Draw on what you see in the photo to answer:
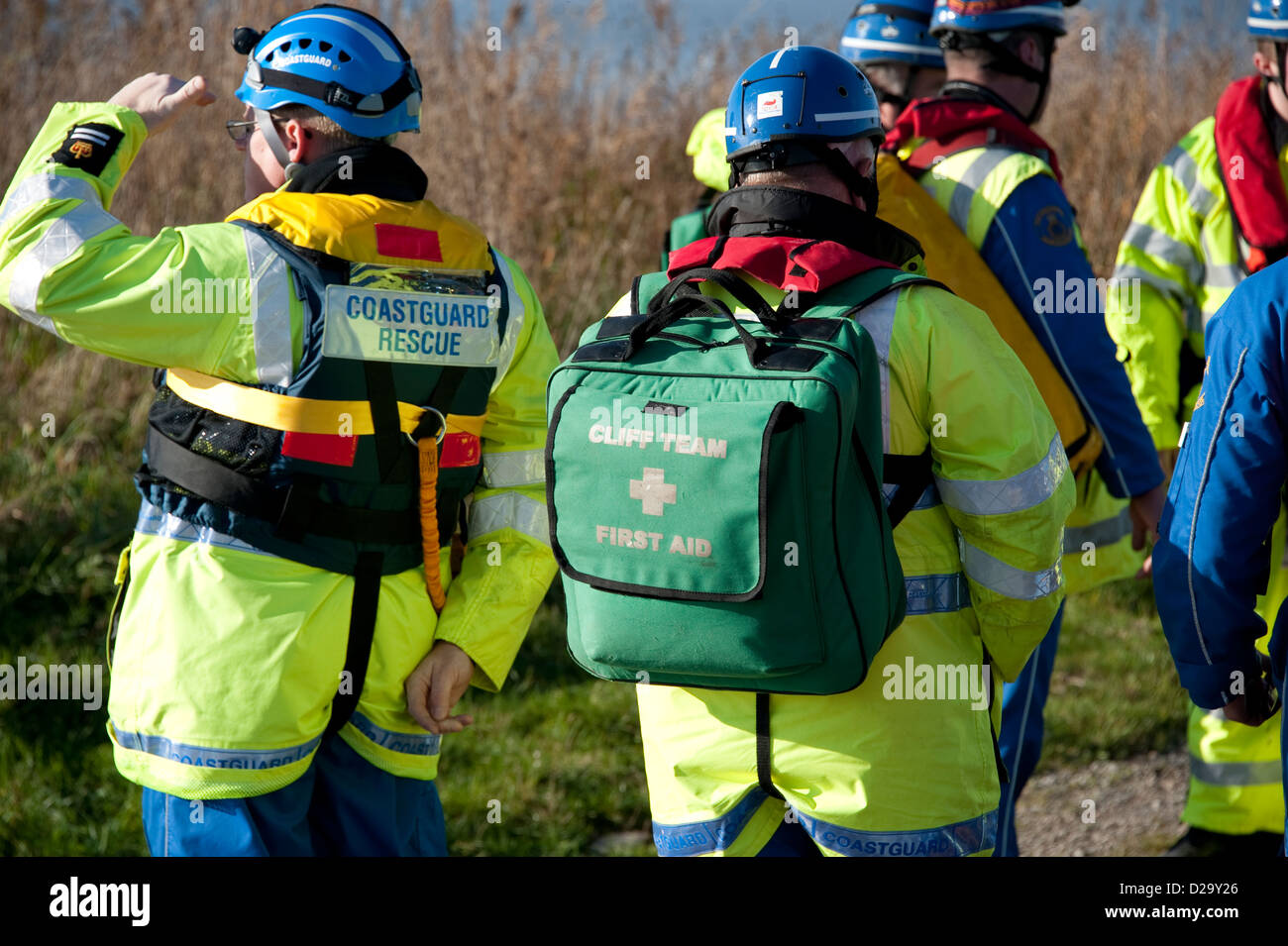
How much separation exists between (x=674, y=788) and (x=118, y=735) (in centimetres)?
109

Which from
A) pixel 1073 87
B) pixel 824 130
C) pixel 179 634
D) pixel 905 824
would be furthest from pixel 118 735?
pixel 1073 87

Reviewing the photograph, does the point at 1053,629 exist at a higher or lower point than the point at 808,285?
lower

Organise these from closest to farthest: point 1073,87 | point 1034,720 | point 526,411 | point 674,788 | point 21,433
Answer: point 674,788 → point 526,411 → point 1034,720 → point 21,433 → point 1073,87

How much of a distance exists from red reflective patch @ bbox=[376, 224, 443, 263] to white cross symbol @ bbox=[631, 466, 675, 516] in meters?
0.82

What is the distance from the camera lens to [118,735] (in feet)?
8.65

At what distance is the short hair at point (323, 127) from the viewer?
8.96 feet

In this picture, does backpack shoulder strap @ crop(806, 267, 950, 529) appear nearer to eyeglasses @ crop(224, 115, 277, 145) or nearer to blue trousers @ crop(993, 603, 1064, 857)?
eyeglasses @ crop(224, 115, 277, 145)

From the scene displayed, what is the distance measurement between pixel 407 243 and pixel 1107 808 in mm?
3292

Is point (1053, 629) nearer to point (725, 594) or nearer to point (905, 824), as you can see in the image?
point (905, 824)

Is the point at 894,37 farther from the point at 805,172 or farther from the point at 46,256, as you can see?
the point at 46,256

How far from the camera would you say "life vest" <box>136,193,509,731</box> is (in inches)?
101

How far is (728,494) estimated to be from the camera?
6.92 ft

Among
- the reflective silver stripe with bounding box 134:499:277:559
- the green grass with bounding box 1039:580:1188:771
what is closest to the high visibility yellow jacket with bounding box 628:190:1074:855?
the reflective silver stripe with bounding box 134:499:277:559

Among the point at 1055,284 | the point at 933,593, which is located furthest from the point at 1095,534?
the point at 933,593
